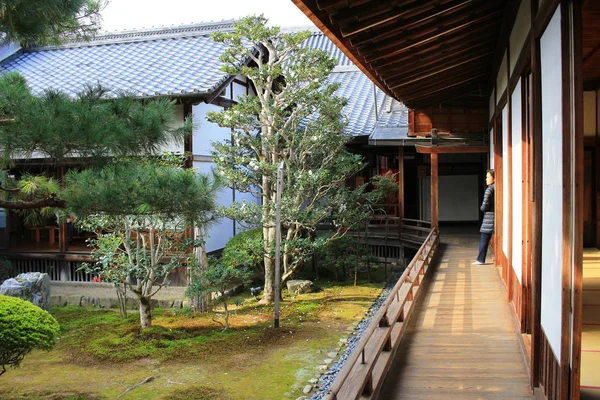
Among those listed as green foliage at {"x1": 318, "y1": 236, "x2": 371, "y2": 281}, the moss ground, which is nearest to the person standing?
the moss ground

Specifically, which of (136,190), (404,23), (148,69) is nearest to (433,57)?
(404,23)

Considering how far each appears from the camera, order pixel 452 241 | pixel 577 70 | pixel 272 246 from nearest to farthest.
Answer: pixel 577 70 < pixel 272 246 < pixel 452 241

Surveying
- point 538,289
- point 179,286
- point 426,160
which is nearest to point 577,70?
Result: point 538,289

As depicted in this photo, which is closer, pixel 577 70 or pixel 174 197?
pixel 577 70

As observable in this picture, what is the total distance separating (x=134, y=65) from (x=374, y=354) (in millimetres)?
11451

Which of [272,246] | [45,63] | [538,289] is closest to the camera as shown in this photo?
[538,289]

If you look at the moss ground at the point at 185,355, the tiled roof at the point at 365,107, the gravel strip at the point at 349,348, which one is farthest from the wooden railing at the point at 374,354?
the tiled roof at the point at 365,107

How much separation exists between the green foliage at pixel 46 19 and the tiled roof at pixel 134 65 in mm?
5778

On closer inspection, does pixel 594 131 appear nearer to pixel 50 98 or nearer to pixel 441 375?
pixel 441 375

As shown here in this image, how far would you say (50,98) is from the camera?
4289 mm

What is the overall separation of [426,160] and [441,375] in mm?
12691

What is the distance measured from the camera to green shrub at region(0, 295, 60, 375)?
6168 mm

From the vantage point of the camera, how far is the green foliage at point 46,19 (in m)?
4.31

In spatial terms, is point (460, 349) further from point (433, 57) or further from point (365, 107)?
point (365, 107)
